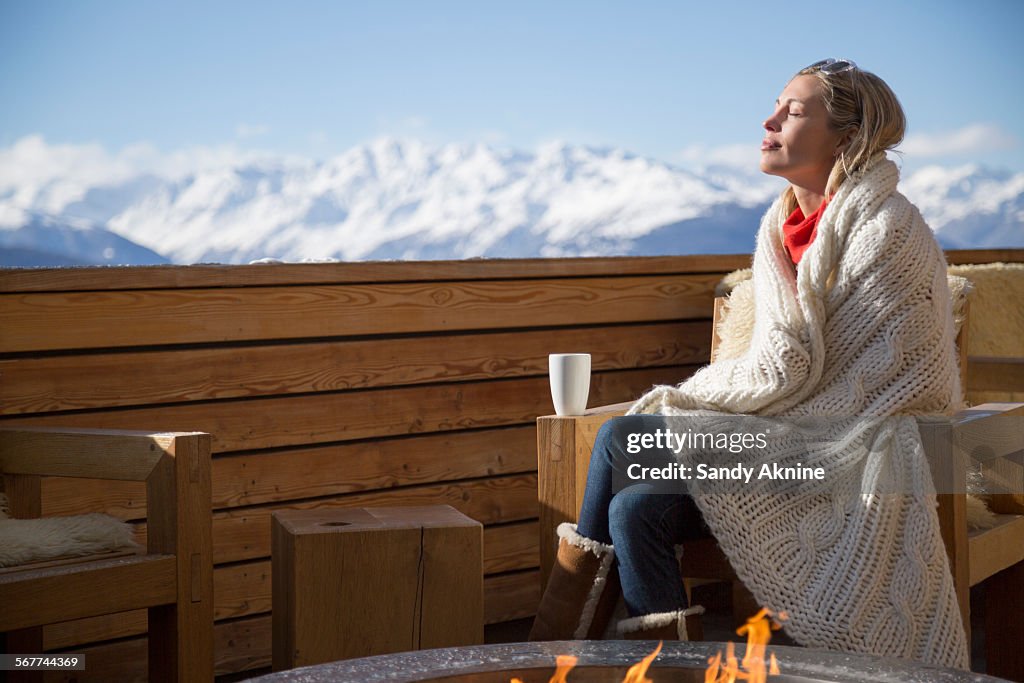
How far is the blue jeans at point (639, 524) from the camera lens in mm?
1562

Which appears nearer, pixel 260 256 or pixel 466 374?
pixel 260 256

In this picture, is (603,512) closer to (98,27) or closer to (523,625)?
(523,625)

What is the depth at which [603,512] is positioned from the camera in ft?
5.57

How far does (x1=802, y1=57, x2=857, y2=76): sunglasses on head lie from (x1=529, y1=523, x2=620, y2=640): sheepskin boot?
86cm

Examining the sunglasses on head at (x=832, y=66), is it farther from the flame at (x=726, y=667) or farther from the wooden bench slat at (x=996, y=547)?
the flame at (x=726, y=667)

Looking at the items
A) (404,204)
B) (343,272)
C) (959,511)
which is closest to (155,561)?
(343,272)

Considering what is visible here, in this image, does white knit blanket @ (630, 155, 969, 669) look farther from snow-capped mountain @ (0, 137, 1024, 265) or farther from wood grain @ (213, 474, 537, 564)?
snow-capped mountain @ (0, 137, 1024, 265)

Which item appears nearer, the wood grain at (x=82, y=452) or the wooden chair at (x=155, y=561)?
the wooden chair at (x=155, y=561)

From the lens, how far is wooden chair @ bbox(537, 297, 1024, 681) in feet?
5.18

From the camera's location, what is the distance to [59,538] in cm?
166

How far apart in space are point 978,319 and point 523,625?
1405 mm

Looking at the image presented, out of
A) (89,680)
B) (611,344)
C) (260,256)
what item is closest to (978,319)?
(611,344)

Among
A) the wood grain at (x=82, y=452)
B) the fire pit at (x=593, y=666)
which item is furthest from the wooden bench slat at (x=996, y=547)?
the wood grain at (x=82, y=452)

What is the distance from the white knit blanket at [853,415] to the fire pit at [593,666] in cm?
42
